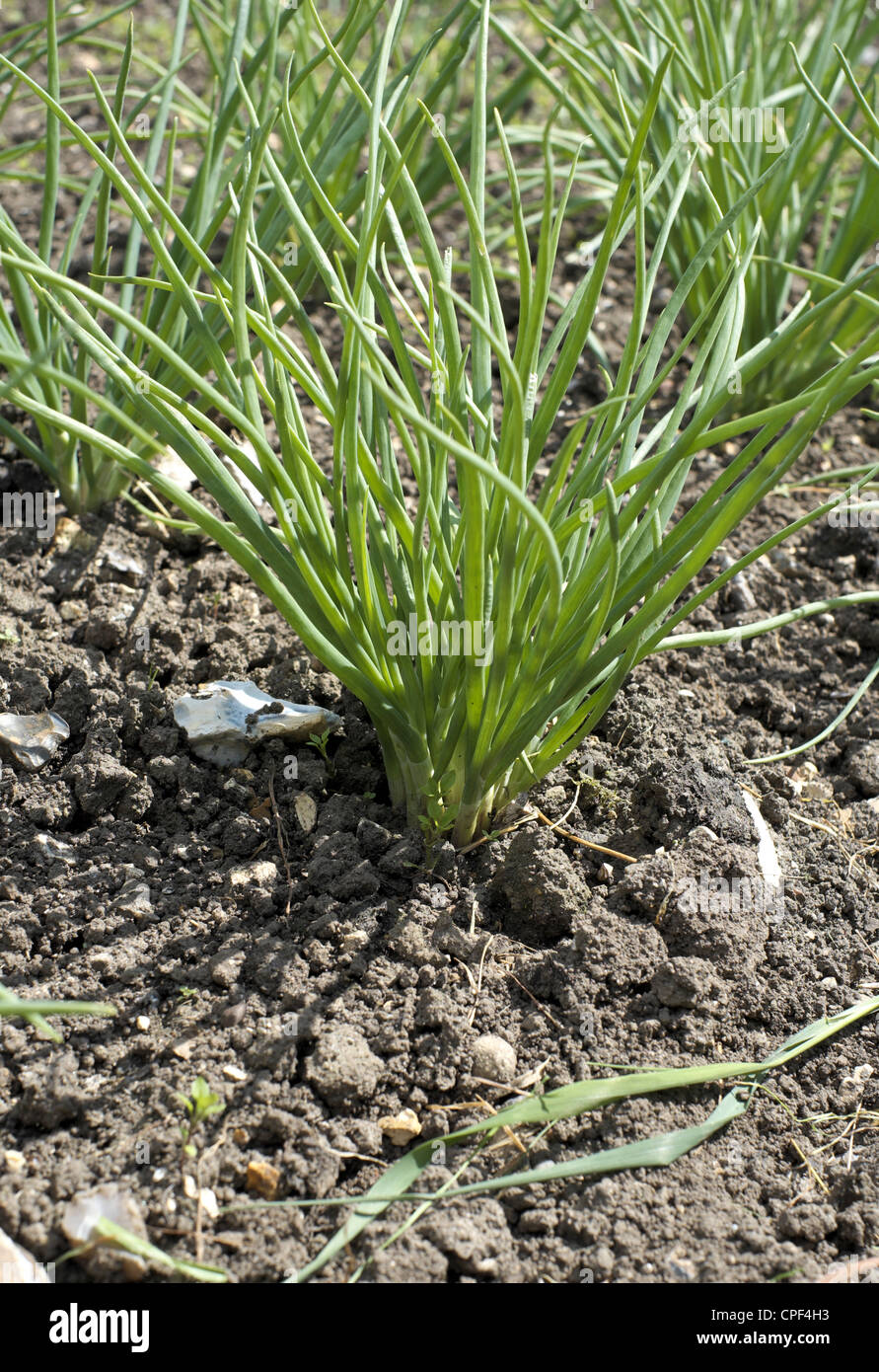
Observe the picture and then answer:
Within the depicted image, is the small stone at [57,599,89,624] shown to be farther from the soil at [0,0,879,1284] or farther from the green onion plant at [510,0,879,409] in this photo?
the green onion plant at [510,0,879,409]

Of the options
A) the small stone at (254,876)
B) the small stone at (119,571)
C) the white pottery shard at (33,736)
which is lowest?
the small stone at (254,876)

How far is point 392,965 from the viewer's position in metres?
1.33

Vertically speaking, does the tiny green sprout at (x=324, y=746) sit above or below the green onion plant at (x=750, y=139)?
below

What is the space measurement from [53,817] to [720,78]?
1684 mm

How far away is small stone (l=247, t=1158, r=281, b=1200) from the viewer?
1143mm

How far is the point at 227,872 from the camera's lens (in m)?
1.43

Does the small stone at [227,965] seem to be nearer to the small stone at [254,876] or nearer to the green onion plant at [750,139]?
the small stone at [254,876]

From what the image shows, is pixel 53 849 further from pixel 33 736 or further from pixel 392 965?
pixel 392 965

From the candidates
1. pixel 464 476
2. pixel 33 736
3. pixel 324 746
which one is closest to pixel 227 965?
pixel 324 746

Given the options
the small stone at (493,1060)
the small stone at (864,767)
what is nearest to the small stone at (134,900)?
the small stone at (493,1060)

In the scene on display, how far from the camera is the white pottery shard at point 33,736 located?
1526 millimetres

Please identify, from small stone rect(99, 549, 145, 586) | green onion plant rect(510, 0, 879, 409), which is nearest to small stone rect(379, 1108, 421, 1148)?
small stone rect(99, 549, 145, 586)
